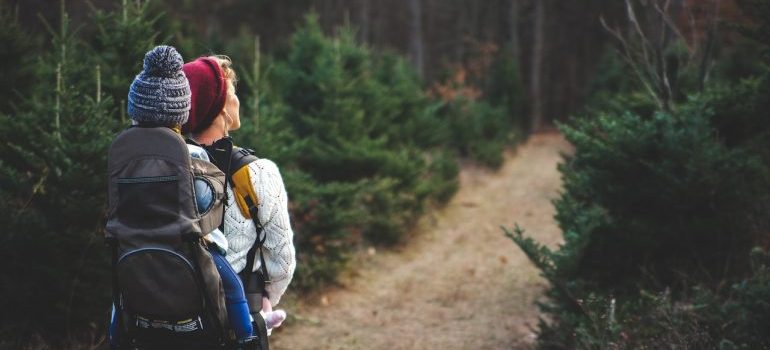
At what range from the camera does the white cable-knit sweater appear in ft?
9.35

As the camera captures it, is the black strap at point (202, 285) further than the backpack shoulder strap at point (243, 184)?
No

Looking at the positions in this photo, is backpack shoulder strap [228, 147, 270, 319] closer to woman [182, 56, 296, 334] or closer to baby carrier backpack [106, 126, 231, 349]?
woman [182, 56, 296, 334]

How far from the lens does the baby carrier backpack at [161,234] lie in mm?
2471

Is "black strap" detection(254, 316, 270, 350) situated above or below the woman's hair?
below

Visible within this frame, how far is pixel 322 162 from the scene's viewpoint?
9000mm

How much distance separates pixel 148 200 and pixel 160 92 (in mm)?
441

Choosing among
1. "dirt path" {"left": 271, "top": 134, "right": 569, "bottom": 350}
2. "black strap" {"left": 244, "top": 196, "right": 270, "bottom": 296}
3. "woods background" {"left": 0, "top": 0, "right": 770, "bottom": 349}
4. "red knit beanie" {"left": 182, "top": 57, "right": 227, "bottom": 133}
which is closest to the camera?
"red knit beanie" {"left": 182, "top": 57, "right": 227, "bottom": 133}

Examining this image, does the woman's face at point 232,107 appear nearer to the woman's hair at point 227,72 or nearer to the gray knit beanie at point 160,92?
the woman's hair at point 227,72

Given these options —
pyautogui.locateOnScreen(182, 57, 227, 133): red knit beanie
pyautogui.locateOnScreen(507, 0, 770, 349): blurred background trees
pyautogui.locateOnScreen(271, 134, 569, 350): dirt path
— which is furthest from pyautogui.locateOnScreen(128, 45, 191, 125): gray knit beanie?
pyautogui.locateOnScreen(271, 134, 569, 350): dirt path

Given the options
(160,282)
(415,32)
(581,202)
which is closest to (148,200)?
(160,282)

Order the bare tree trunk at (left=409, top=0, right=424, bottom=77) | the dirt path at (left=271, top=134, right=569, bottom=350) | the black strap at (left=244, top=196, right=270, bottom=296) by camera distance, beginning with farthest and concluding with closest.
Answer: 1. the bare tree trunk at (left=409, top=0, right=424, bottom=77)
2. the dirt path at (left=271, top=134, right=569, bottom=350)
3. the black strap at (left=244, top=196, right=270, bottom=296)

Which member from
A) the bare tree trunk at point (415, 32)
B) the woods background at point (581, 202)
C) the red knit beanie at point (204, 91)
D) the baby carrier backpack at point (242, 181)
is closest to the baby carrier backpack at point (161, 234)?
the baby carrier backpack at point (242, 181)

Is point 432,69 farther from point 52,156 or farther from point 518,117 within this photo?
point 52,156

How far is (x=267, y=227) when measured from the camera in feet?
9.64
